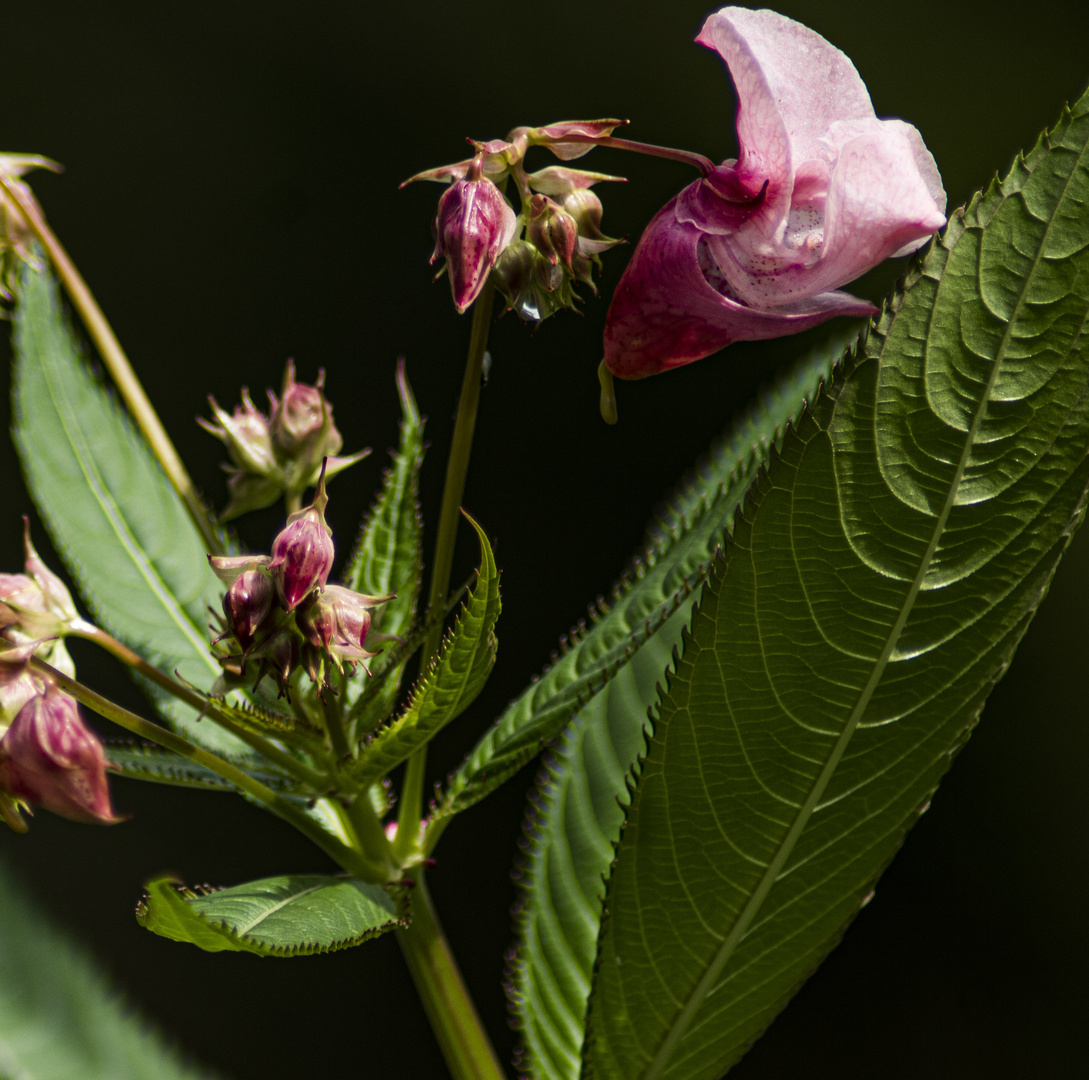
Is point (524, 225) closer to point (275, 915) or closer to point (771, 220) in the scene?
point (771, 220)

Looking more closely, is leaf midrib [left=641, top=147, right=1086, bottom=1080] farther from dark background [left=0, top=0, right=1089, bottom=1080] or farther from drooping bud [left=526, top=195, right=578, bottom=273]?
dark background [left=0, top=0, right=1089, bottom=1080]

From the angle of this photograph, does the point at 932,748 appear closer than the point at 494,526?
Yes

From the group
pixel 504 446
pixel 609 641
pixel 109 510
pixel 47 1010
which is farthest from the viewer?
pixel 504 446

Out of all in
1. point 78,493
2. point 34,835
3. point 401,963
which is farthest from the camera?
point 34,835

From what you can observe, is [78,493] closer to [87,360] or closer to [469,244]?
[87,360]

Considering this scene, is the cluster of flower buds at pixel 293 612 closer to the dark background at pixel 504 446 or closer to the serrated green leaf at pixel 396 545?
the serrated green leaf at pixel 396 545

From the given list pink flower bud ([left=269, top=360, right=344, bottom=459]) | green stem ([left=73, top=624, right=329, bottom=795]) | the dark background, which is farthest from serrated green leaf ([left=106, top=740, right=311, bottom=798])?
the dark background

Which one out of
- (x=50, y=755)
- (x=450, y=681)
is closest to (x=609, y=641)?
(x=450, y=681)

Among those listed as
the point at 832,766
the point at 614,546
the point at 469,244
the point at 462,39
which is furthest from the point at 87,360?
the point at 462,39
